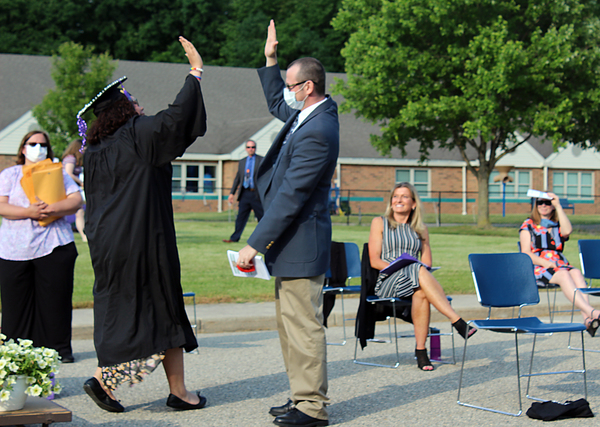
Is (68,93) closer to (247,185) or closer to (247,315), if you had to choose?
(247,185)

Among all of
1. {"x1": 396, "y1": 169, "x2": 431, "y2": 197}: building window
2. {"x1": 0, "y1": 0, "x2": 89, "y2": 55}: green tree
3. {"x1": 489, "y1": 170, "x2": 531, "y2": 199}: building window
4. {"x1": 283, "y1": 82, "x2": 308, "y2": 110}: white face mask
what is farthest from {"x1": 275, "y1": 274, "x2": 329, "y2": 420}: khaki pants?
{"x1": 0, "y1": 0, "x2": 89, "y2": 55}: green tree

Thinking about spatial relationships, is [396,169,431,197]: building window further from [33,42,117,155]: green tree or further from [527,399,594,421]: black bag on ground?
[527,399,594,421]: black bag on ground

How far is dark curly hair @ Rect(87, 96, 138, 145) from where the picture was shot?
15.2 ft

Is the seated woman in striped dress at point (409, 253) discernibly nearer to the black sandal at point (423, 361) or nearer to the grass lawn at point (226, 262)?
the black sandal at point (423, 361)

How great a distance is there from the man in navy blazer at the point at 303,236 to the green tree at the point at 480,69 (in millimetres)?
20733

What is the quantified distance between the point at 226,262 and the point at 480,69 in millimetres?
14471

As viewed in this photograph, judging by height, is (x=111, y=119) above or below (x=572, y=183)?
below

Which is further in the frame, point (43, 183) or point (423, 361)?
point (423, 361)

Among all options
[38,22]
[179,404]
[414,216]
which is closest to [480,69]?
[414,216]

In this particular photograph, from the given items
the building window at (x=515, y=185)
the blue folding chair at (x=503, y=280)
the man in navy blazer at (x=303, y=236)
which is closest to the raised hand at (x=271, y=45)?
the man in navy blazer at (x=303, y=236)

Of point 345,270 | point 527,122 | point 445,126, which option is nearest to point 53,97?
point 445,126

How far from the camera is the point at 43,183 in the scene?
19.1 ft

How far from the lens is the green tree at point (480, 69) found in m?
24.6

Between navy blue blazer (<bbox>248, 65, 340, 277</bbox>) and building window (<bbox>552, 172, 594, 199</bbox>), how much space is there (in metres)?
42.9
